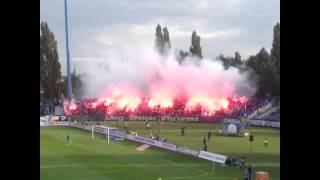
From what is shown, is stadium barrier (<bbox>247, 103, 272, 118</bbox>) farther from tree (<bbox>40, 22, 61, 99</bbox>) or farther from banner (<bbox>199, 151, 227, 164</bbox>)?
tree (<bbox>40, 22, 61, 99</bbox>)

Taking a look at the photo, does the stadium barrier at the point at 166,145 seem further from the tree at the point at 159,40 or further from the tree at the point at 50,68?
the tree at the point at 159,40

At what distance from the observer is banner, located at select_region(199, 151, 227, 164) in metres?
8.55

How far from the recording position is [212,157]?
28.7 ft

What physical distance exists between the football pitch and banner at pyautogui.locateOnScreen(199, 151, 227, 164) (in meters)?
0.08

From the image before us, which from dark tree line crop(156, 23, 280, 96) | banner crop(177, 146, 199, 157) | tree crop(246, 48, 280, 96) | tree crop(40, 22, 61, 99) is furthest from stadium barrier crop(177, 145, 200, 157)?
tree crop(40, 22, 61, 99)

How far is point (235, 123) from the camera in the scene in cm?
1058

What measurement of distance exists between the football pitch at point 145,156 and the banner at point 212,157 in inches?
3.1

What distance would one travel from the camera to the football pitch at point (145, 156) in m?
7.94

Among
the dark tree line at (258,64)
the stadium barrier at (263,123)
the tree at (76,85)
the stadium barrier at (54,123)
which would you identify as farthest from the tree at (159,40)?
the stadium barrier at (54,123)

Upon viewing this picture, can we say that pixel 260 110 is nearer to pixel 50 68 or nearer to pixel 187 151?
pixel 187 151

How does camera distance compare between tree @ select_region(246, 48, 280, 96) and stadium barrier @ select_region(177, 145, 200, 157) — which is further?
tree @ select_region(246, 48, 280, 96)
